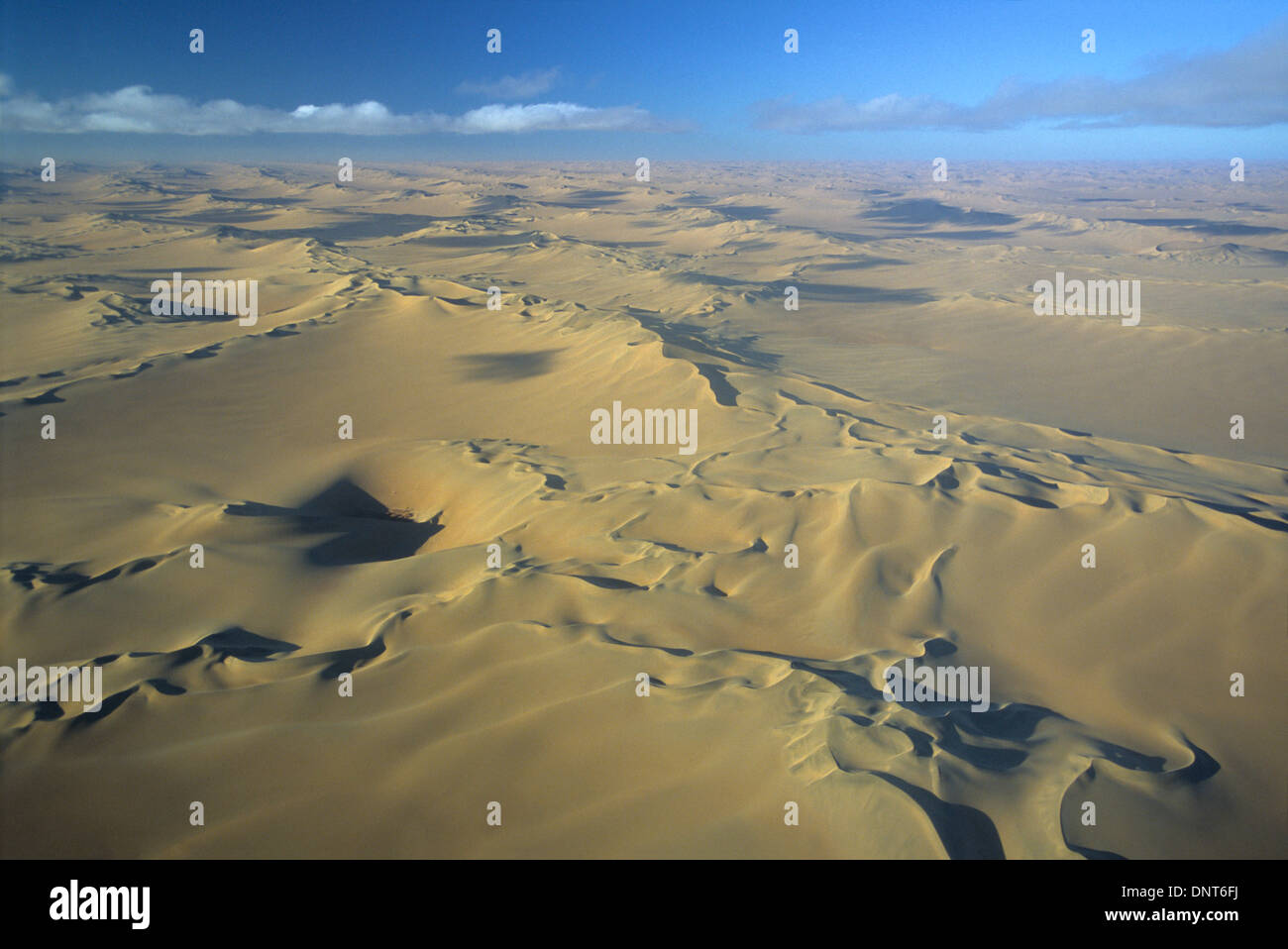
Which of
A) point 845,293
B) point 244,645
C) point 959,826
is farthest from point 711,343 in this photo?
point 959,826

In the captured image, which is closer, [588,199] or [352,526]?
[352,526]

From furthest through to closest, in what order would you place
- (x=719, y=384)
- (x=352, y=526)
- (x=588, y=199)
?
(x=588, y=199) → (x=719, y=384) → (x=352, y=526)

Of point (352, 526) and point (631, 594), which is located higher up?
point (352, 526)

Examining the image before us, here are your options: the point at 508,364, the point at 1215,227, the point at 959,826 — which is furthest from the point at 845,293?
the point at 1215,227

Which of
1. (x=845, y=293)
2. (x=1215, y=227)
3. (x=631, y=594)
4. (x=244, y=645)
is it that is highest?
(x=1215, y=227)

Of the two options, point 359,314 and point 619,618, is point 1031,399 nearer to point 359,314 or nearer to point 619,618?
point 619,618

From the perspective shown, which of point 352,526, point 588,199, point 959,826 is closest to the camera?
point 959,826

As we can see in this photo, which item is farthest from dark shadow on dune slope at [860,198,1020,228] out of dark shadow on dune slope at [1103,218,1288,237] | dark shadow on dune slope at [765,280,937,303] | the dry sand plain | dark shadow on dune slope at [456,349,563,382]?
dark shadow on dune slope at [456,349,563,382]

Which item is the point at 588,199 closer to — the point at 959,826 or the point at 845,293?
the point at 845,293
